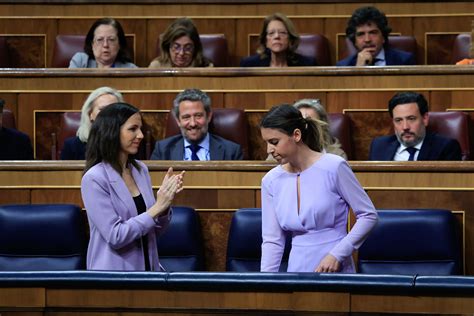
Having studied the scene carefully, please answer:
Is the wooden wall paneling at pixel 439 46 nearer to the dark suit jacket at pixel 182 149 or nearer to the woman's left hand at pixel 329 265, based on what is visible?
the dark suit jacket at pixel 182 149

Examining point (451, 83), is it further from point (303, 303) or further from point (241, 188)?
point (303, 303)

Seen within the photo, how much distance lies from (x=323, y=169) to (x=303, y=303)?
0.39 metres

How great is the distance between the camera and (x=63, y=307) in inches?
50.6

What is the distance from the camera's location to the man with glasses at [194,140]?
2.27 metres

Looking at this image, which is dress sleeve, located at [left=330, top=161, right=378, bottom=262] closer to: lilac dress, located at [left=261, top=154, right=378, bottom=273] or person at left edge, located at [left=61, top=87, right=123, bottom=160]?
lilac dress, located at [left=261, top=154, right=378, bottom=273]

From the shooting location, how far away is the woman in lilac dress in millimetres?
1590

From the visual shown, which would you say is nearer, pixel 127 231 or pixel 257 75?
pixel 127 231

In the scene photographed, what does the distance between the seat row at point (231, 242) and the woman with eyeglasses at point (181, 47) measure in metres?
0.82

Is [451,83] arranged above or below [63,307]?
above

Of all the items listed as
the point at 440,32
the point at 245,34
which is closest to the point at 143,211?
the point at 245,34

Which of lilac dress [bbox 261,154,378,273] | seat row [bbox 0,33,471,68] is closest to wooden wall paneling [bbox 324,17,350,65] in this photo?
seat row [bbox 0,33,471,68]

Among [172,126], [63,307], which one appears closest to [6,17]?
[172,126]

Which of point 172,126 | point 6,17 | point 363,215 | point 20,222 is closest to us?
point 363,215

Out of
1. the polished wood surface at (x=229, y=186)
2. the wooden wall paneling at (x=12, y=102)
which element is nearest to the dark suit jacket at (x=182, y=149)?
the polished wood surface at (x=229, y=186)
